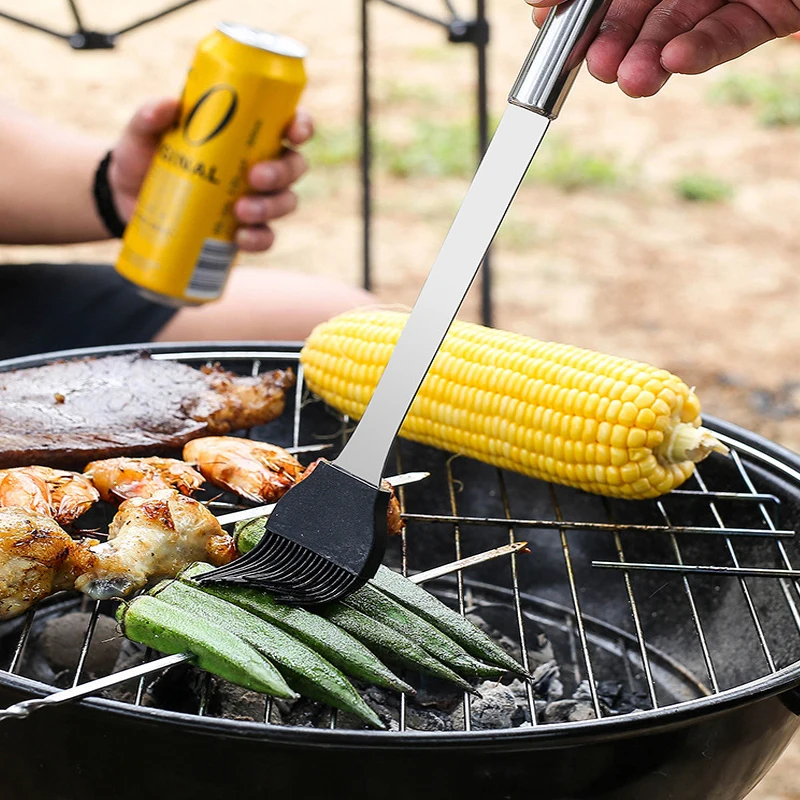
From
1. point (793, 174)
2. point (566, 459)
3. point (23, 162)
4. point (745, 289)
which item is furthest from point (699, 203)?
point (566, 459)

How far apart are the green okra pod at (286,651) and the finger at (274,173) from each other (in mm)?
1247

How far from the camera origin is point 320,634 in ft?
5.15

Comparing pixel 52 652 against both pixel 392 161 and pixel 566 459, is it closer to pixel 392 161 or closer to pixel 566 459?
pixel 566 459

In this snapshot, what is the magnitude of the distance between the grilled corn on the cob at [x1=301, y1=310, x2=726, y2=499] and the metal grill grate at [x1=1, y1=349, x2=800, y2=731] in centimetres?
8

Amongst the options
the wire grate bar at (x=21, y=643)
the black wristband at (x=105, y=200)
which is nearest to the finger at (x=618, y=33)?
the wire grate bar at (x=21, y=643)

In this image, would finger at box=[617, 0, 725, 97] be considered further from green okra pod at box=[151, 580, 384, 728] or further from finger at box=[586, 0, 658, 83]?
green okra pod at box=[151, 580, 384, 728]

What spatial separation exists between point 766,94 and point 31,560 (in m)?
8.06

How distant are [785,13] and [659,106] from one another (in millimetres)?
7084

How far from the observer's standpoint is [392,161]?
7.53 metres

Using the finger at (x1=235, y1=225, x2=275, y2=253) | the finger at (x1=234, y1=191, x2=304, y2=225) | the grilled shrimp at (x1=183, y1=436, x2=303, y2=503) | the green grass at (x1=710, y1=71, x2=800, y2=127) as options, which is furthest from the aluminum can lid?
the green grass at (x1=710, y1=71, x2=800, y2=127)

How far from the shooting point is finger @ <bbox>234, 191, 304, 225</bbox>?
8.29 ft

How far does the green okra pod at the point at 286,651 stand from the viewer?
1495 mm

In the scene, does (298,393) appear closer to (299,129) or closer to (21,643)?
(299,129)

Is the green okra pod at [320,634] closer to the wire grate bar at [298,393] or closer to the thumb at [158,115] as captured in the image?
the wire grate bar at [298,393]
